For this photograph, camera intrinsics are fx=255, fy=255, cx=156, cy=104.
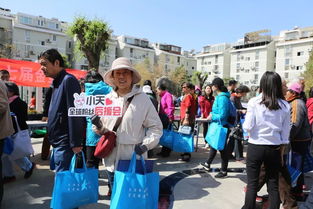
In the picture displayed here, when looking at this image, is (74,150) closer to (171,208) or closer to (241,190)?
(171,208)

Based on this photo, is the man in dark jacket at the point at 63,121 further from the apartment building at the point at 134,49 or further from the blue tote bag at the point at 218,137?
the apartment building at the point at 134,49

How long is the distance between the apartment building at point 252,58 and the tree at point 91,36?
43.3 metres

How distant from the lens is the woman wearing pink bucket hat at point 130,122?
2131 millimetres

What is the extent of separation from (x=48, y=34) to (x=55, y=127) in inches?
1957

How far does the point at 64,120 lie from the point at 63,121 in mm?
13

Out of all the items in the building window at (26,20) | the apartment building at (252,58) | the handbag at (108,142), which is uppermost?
the building window at (26,20)

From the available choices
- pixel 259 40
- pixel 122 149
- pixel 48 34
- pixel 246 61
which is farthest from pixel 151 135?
pixel 259 40

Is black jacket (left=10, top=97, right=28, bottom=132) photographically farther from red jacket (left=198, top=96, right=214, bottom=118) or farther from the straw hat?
red jacket (left=198, top=96, right=214, bottom=118)

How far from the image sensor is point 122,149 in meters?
2.16

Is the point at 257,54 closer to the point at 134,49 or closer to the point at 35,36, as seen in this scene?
the point at 134,49

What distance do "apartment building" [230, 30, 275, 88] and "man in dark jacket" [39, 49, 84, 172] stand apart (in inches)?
2116

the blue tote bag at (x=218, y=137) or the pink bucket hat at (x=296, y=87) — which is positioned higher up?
the pink bucket hat at (x=296, y=87)

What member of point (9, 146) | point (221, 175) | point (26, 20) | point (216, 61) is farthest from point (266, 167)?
point (216, 61)

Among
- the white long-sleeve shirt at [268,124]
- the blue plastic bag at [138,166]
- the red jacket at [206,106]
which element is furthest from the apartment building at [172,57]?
the blue plastic bag at [138,166]
